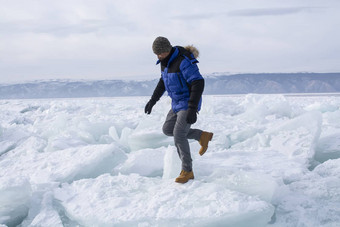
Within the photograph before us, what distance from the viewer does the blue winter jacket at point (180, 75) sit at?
2.32 meters

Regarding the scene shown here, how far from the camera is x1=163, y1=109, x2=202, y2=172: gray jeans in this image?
2477 millimetres

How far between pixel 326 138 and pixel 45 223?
144 inches

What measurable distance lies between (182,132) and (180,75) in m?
0.44

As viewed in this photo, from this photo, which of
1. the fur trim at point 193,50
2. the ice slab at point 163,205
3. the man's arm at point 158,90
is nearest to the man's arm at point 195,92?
the fur trim at point 193,50

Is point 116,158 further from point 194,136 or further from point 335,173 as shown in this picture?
point 335,173

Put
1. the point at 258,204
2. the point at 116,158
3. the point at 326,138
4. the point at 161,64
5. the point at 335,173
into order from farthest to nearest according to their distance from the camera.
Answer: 1. the point at 326,138
2. the point at 116,158
3. the point at 335,173
4. the point at 161,64
5. the point at 258,204

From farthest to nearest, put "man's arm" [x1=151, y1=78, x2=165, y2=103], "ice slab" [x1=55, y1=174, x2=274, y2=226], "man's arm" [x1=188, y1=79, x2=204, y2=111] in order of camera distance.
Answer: "man's arm" [x1=151, y1=78, x2=165, y2=103] < "man's arm" [x1=188, y1=79, x2=204, y2=111] < "ice slab" [x1=55, y1=174, x2=274, y2=226]

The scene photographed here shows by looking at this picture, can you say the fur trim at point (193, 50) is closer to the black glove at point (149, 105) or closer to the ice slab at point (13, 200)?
the black glove at point (149, 105)

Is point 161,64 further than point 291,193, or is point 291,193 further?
point 291,193

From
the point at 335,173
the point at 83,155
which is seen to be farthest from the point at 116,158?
the point at 335,173

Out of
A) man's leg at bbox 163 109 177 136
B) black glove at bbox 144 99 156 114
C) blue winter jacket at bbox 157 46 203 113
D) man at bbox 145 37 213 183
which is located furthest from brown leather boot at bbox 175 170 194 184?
black glove at bbox 144 99 156 114

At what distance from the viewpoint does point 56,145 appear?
4.61m

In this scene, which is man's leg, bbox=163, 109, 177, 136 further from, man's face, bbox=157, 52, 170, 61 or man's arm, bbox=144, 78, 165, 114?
man's face, bbox=157, 52, 170, 61

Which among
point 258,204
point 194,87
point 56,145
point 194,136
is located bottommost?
point 56,145
